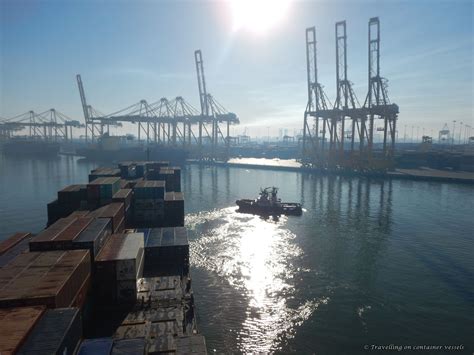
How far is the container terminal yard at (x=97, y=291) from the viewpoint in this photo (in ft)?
36.5

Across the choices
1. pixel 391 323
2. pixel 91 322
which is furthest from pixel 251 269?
pixel 91 322

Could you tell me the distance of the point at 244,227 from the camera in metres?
40.0

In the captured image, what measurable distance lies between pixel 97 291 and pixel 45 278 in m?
4.36

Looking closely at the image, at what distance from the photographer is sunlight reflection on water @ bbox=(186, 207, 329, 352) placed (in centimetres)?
1886

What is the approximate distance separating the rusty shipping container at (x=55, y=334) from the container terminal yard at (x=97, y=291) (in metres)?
0.03

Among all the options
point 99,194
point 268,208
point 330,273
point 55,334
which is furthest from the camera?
point 268,208

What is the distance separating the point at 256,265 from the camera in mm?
27750

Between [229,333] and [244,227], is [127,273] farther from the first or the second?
[244,227]

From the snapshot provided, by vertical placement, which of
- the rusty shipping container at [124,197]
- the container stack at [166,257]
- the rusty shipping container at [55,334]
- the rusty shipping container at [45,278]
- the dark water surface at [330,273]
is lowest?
the dark water surface at [330,273]

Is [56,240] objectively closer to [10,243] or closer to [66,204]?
[10,243]

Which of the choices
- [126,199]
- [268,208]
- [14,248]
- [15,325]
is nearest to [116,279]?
[15,325]

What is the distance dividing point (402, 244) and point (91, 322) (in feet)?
95.7

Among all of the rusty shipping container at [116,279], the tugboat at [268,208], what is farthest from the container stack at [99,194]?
the tugboat at [268,208]

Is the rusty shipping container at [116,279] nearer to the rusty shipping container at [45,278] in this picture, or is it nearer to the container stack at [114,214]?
the rusty shipping container at [45,278]
